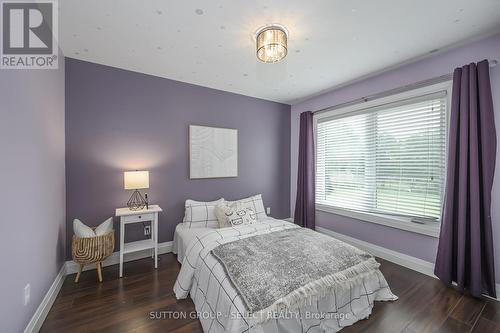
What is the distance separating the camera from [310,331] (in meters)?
1.52

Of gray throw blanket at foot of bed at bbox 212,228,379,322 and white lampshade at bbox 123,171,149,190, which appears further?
white lampshade at bbox 123,171,149,190

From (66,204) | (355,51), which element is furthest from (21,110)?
(355,51)

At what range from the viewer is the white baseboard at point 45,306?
5.11ft

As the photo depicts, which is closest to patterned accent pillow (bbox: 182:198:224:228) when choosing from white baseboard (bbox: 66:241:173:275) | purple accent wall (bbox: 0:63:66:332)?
white baseboard (bbox: 66:241:173:275)

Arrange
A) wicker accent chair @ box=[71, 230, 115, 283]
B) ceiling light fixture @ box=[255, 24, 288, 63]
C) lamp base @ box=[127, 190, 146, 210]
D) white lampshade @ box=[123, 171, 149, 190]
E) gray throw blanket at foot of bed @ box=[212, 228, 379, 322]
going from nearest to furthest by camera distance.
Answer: gray throw blanket at foot of bed @ box=[212, 228, 379, 322] → ceiling light fixture @ box=[255, 24, 288, 63] → wicker accent chair @ box=[71, 230, 115, 283] → white lampshade @ box=[123, 171, 149, 190] → lamp base @ box=[127, 190, 146, 210]

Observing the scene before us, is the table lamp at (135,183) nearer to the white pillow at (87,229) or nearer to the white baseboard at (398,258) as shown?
the white pillow at (87,229)

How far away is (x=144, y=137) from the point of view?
9.45ft

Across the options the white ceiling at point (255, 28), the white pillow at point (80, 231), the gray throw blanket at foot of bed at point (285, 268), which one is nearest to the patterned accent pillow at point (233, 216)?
the gray throw blanket at foot of bed at point (285, 268)

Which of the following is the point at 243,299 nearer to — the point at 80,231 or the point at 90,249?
the point at 90,249

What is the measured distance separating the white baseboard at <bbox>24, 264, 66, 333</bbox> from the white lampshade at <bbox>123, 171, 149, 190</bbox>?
43.8 inches

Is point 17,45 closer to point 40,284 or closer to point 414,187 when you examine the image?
point 40,284

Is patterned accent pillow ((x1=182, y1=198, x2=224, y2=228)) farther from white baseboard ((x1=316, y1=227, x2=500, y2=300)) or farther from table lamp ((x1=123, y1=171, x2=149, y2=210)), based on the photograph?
white baseboard ((x1=316, y1=227, x2=500, y2=300))

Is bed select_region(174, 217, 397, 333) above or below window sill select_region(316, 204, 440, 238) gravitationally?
below

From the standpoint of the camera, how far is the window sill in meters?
2.38
